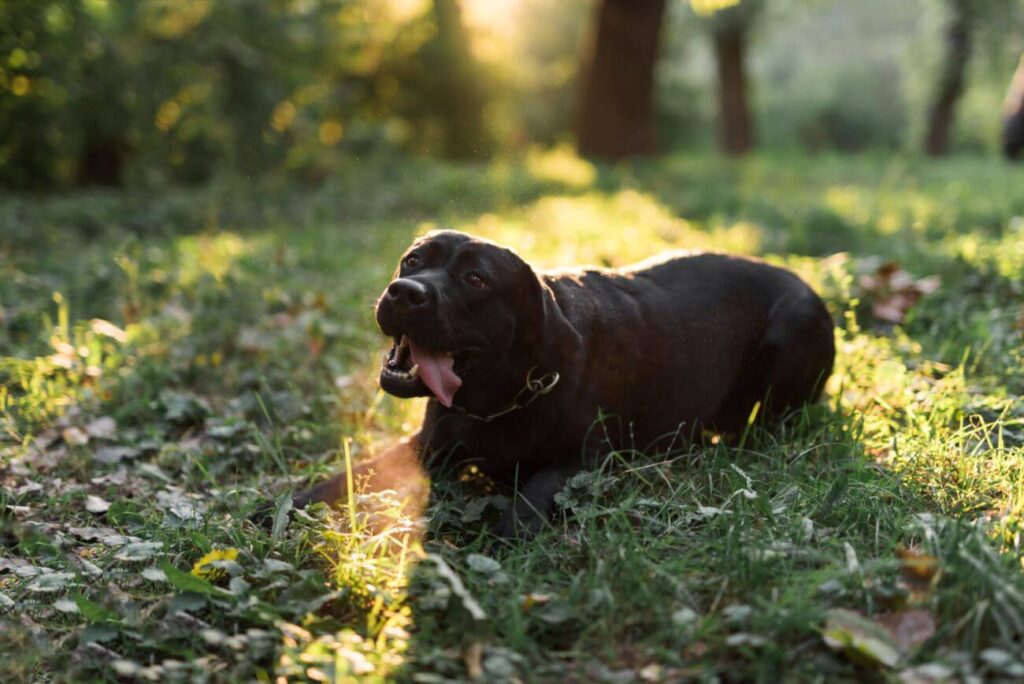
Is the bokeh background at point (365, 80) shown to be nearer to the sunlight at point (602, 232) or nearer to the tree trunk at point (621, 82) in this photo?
the tree trunk at point (621, 82)

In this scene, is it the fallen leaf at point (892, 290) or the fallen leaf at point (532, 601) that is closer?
the fallen leaf at point (532, 601)

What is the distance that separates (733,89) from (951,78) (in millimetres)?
5549

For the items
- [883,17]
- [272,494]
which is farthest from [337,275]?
[883,17]

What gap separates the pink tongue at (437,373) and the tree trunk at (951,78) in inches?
967

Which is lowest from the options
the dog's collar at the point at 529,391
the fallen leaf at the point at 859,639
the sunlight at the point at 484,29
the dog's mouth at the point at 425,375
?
the fallen leaf at the point at 859,639

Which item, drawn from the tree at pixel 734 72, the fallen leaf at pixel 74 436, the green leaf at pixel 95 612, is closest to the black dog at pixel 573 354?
the green leaf at pixel 95 612

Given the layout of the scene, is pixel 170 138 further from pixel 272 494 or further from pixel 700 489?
pixel 700 489

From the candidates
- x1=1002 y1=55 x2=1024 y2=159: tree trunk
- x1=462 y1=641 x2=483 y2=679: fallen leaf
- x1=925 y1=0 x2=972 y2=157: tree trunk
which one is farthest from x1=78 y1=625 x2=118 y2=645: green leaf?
x1=925 y1=0 x2=972 y2=157: tree trunk

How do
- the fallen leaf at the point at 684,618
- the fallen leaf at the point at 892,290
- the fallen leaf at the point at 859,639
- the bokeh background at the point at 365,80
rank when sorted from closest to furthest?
the fallen leaf at the point at 859,639
the fallen leaf at the point at 684,618
the fallen leaf at the point at 892,290
the bokeh background at the point at 365,80

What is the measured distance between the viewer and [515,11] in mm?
30312

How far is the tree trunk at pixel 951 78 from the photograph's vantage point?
2455 centimetres

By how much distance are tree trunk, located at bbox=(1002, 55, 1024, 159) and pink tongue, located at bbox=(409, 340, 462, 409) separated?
1044 cm

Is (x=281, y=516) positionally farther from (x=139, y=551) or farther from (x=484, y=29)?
(x=484, y=29)

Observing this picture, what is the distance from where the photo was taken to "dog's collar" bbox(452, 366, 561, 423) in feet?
10.9
